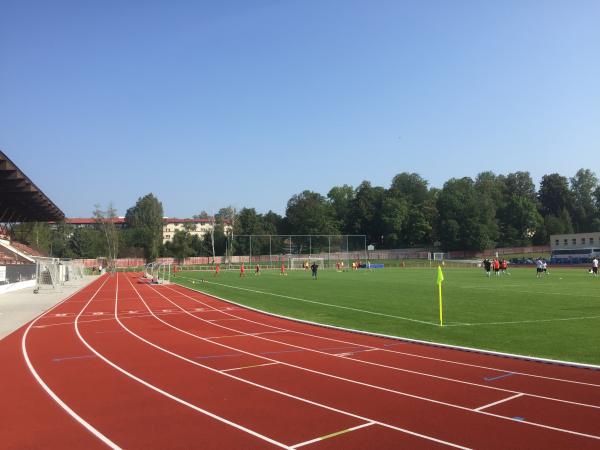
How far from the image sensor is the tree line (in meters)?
105

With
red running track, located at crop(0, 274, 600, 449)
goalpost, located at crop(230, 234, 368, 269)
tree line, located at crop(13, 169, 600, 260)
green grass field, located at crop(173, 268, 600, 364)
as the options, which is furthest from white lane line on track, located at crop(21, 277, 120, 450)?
tree line, located at crop(13, 169, 600, 260)

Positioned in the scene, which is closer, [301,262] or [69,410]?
[69,410]

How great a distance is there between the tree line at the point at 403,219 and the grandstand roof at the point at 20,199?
137ft

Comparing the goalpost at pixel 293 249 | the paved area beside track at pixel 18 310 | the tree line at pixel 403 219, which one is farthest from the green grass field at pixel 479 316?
the tree line at pixel 403 219

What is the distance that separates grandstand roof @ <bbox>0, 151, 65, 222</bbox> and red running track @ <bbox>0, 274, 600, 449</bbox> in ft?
79.4

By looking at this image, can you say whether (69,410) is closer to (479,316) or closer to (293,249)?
(479,316)

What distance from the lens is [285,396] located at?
7.81m

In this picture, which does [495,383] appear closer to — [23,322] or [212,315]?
[212,315]

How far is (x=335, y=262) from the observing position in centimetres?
8625

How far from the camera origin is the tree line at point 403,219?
105062mm

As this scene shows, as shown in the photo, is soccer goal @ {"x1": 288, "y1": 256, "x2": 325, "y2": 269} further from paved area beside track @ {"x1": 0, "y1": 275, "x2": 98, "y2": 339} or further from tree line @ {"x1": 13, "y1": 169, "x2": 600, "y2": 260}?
paved area beside track @ {"x1": 0, "y1": 275, "x2": 98, "y2": 339}

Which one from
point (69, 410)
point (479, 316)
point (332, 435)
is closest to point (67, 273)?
point (479, 316)

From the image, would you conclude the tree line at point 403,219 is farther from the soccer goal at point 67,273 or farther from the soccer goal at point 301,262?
the soccer goal at point 67,273

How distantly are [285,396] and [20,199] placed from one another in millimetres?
41687
